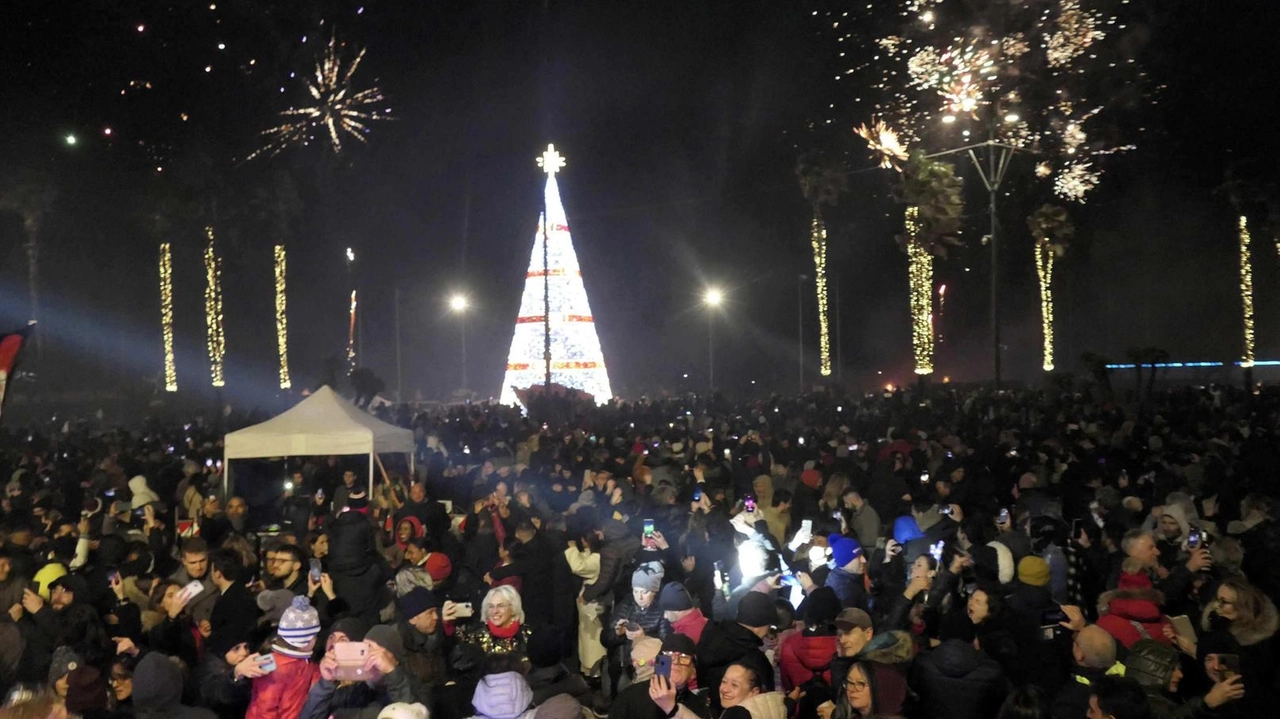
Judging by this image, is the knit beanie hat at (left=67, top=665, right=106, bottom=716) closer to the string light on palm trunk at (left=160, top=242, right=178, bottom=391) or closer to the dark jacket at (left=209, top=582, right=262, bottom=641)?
the dark jacket at (left=209, top=582, right=262, bottom=641)

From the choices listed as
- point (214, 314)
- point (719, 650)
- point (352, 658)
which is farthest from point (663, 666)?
point (214, 314)

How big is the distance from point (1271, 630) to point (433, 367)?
55.3 meters

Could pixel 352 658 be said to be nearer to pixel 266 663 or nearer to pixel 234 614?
pixel 266 663

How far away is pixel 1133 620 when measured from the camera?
20.7 feet

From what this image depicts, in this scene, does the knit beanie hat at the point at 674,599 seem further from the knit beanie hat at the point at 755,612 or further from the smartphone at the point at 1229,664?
the smartphone at the point at 1229,664

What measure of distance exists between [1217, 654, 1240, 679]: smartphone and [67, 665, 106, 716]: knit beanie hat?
504 cm

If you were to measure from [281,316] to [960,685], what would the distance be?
4507 centimetres

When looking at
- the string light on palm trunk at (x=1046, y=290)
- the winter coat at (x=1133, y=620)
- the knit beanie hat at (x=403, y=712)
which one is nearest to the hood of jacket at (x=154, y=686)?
the knit beanie hat at (x=403, y=712)

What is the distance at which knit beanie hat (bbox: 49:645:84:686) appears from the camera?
6.00 meters

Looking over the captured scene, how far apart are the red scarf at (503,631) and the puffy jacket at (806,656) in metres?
1.43

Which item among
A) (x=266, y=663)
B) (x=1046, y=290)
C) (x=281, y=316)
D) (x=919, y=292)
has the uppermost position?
(x=281, y=316)

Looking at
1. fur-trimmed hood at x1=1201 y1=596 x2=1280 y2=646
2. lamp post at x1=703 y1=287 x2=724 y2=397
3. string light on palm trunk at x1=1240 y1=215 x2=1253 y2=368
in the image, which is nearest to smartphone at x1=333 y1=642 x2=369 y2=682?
fur-trimmed hood at x1=1201 y1=596 x2=1280 y2=646

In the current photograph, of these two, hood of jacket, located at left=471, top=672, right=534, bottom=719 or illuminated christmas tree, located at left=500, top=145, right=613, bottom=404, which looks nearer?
hood of jacket, located at left=471, top=672, right=534, bottom=719


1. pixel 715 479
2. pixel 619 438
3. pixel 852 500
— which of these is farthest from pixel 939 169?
pixel 852 500
